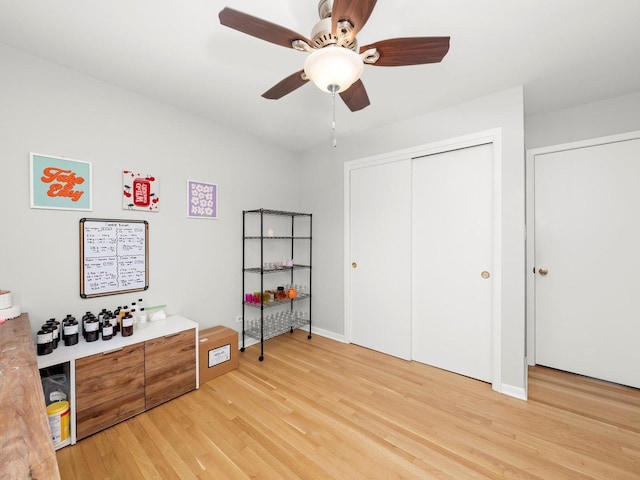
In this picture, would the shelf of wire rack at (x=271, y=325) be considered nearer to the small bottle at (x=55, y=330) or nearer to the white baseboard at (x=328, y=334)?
the white baseboard at (x=328, y=334)

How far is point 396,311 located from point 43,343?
2.75m

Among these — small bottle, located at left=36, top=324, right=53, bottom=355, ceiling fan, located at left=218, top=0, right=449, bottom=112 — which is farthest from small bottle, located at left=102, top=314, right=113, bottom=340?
ceiling fan, located at left=218, top=0, right=449, bottom=112

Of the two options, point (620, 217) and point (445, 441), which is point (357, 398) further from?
point (620, 217)

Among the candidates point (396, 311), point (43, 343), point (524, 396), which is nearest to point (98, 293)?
point (43, 343)

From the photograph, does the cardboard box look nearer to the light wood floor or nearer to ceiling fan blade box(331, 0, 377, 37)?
the light wood floor

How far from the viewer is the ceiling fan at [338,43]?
3.58 ft

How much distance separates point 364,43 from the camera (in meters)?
1.66

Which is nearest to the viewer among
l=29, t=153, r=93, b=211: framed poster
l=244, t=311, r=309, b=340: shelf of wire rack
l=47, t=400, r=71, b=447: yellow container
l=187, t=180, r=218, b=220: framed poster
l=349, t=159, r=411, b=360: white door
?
l=47, t=400, r=71, b=447: yellow container

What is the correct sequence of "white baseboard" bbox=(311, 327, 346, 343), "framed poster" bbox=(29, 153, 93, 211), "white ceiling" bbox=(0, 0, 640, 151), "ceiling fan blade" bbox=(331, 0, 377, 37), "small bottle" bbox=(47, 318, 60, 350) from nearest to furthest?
"ceiling fan blade" bbox=(331, 0, 377, 37)
"white ceiling" bbox=(0, 0, 640, 151)
"small bottle" bbox=(47, 318, 60, 350)
"framed poster" bbox=(29, 153, 93, 211)
"white baseboard" bbox=(311, 327, 346, 343)

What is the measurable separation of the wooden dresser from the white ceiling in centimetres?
174

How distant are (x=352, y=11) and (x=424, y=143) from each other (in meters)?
1.79

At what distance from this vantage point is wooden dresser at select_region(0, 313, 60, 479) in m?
0.58

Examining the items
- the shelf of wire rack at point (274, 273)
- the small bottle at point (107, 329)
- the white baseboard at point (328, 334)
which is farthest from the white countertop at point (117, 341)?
the white baseboard at point (328, 334)

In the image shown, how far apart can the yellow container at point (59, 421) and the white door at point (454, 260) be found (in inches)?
108
